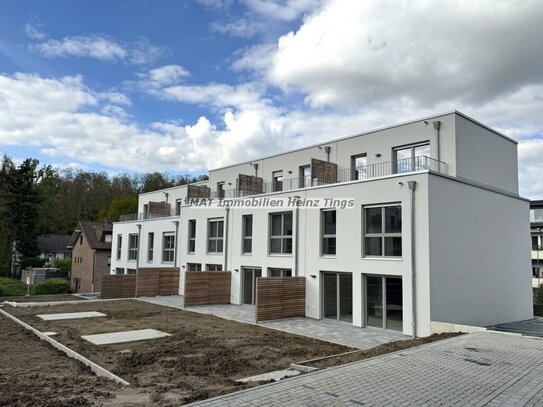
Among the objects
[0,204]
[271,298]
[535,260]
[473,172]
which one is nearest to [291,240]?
[271,298]

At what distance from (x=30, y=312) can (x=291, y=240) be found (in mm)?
10717

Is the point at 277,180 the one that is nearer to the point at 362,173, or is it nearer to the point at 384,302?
the point at 362,173

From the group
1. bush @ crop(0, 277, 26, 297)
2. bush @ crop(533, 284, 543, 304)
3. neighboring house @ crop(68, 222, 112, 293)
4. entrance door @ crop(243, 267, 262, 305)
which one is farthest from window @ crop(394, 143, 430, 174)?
neighboring house @ crop(68, 222, 112, 293)

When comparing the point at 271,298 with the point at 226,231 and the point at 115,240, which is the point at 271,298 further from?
A: the point at 115,240

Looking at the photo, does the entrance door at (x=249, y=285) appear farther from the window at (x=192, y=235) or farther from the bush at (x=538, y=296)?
the bush at (x=538, y=296)

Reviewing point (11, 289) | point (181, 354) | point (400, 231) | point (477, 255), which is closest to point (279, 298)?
point (400, 231)

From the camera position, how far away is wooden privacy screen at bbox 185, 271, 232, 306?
1806cm

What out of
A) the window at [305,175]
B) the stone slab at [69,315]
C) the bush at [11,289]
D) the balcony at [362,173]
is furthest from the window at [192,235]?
the bush at [11,289]

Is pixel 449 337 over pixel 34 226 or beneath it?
beneath

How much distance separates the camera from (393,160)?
16.1m

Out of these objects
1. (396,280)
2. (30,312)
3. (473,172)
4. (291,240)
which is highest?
(473,172)

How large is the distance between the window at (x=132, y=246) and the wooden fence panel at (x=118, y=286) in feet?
22.5

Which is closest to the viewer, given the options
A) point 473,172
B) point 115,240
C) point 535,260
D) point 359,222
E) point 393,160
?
point 359,222

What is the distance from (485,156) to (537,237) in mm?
25570
